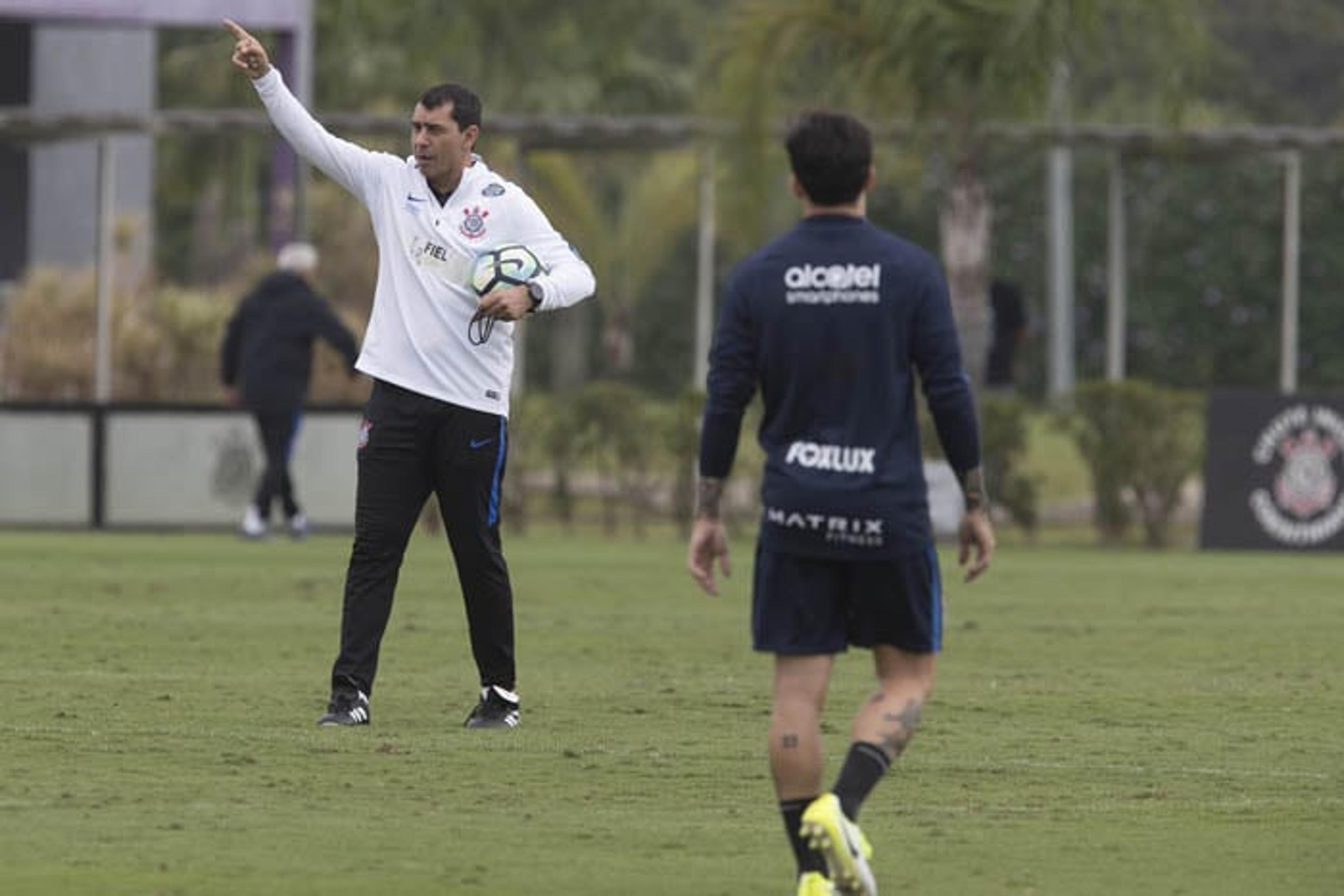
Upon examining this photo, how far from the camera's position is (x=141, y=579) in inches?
755

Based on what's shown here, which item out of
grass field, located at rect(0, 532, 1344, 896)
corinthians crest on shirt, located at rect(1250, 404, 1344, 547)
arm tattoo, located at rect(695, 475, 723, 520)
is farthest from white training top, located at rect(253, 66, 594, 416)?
corinthians crest on shirt, located at rect(1250, 404, 1344, 547)

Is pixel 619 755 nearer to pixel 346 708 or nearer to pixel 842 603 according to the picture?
pixel 346 708

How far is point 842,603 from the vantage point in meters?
7.64

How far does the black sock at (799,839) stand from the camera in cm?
722

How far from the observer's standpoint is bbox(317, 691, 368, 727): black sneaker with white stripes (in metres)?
10.8

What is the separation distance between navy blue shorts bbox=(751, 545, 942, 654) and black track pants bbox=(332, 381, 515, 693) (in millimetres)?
3251

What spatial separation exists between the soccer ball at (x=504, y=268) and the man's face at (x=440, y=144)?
Result: 31cm

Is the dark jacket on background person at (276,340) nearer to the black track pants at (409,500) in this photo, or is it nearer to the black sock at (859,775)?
the black track pants at (409,500)

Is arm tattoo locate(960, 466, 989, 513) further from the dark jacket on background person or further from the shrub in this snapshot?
the shrub

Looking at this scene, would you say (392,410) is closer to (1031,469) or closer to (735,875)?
(735,875)

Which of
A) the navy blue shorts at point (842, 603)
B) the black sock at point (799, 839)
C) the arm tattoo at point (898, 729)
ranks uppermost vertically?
the navy blue shorts at point (842, 603)

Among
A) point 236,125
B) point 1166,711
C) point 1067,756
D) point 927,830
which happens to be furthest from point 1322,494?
point 927,830

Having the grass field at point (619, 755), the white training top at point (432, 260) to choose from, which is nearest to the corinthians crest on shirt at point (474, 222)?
the white training top at point (432, 260)

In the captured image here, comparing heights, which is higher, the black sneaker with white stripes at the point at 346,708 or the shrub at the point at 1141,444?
the shrub at the point at 1141,444
